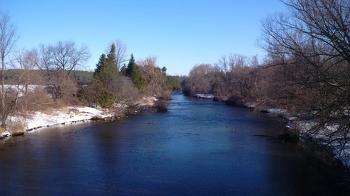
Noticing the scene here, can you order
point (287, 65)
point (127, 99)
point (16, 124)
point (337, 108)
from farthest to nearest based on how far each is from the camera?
point (127, 99), point (16, 124), point (287, 65), point (337, 108)

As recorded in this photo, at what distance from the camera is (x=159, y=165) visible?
21.1m

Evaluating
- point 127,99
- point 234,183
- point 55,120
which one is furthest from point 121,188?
point 127,99

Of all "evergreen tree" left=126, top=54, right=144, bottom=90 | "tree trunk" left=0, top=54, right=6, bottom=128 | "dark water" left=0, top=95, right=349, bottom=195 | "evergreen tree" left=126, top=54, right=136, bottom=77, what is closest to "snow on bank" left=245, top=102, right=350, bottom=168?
"dark water" left=0, top=95, right=349, bottom=195

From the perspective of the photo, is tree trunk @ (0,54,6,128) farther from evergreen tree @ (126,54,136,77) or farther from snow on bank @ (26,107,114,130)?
evergreen tree @ (126,54,136,77)

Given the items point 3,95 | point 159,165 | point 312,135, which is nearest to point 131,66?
point 3,95

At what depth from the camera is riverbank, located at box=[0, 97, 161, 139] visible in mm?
32438

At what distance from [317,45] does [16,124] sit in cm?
2414

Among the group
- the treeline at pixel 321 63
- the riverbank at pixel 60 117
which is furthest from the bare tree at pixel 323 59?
the riverbank at pixel 60 117

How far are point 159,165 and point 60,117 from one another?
2296 cm

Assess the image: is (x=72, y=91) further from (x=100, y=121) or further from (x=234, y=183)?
(x=234, y=183)

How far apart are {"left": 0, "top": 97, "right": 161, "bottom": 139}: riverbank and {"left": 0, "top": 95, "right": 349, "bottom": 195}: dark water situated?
1819 mm

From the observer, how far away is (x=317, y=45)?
15383 millimetres

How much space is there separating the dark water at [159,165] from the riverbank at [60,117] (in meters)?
1.82

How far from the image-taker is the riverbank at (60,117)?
106ft
